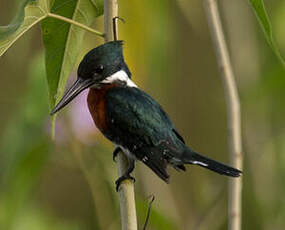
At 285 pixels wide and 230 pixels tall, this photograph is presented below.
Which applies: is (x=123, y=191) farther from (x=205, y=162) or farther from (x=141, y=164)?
(x=141, y=164)

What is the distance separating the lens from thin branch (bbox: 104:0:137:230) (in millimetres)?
1043

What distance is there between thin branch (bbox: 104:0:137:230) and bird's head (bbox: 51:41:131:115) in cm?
5

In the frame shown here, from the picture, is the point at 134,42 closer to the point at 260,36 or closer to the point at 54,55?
the point at 54,55

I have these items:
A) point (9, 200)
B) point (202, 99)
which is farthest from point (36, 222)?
point (202, 99)

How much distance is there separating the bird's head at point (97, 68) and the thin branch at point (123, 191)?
0.15 ft

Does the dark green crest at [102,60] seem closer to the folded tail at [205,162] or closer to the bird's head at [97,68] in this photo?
the bird's head at [97,68]

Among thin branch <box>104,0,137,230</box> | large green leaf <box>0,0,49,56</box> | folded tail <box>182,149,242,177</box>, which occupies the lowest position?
folded tail <box>182,149,242,177</box>

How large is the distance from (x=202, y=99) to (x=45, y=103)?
141 cm

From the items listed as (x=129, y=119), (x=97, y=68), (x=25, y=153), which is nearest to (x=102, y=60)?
(x=97, y=68)

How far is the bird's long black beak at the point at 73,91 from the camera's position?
1.22 metres

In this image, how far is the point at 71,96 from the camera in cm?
125

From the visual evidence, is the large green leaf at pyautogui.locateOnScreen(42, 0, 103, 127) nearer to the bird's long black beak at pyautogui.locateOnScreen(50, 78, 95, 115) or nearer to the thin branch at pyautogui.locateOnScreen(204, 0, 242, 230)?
the bird's long black beak at pyautogui.locateOnScreen(50, 78, 95, 115)

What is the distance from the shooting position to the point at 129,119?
142cm

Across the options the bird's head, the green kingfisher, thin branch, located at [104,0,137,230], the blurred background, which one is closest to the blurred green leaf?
the blurred background
